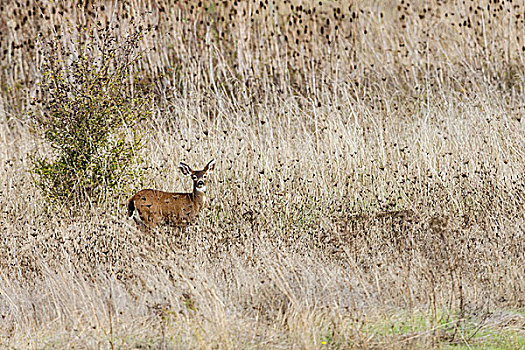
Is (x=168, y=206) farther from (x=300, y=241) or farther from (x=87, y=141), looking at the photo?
(x=87, y=141)

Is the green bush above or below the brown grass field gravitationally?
above

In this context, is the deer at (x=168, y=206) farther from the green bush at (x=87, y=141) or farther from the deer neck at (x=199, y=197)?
the green bush at (x=87, y=141)

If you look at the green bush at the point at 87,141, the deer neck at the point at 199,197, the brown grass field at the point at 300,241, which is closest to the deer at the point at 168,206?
the deer neck at the point at 199,197

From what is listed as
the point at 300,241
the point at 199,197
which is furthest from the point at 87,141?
the point at 300,241

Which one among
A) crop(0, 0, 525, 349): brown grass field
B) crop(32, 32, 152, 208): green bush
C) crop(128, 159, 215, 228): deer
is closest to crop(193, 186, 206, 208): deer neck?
crop(128, 159, 215, 228): deer

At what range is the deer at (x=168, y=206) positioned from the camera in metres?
6.43

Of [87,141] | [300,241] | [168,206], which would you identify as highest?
[87,141]

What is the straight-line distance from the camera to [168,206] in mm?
6473

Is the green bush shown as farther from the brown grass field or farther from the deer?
the deer

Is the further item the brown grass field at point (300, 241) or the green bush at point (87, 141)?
the green bush at point (87, 141)

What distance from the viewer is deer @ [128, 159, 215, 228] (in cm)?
643

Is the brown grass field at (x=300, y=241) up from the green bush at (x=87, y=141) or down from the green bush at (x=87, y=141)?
down

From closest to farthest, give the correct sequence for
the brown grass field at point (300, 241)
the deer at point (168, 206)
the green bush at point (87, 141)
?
the brown grass field at point (300, 241), the deer at point (168, 206), the green bush at point (87, 141)

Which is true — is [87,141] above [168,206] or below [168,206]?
above
